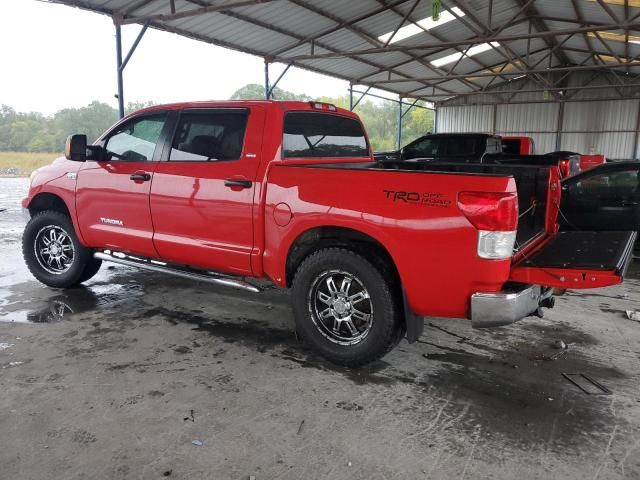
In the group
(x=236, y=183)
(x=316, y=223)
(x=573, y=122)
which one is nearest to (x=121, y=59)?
(x=236, y=183)

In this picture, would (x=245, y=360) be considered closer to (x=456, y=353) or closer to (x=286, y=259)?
(x=286, y=259)

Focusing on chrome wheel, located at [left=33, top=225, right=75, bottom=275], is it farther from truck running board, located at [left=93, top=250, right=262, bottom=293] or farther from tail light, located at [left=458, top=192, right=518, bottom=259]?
tail light, located at [left=458, top=192, right=518, bottom=259]

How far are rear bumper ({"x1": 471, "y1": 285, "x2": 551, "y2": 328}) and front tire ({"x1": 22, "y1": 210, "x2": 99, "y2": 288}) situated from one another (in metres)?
4.07

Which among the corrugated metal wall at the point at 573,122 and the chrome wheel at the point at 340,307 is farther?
the corrugated metal wall at the point at 573,122

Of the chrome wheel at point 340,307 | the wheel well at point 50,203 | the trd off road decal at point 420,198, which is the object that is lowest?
the chrome wheel at point 340,307

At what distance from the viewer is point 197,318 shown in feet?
14.7

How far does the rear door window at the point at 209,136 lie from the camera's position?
3.90 meters

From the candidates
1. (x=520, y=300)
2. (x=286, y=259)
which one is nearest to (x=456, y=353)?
(x=520, y=300)

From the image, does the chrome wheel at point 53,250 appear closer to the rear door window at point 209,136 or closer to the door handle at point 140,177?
the door handle at point 140,177

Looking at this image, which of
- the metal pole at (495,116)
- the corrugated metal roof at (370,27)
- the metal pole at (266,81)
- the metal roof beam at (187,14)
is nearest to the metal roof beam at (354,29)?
the corrugated metal roof at (370,27)

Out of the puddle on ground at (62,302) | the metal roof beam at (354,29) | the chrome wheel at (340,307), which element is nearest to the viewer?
the chrome wheel at (340,307)

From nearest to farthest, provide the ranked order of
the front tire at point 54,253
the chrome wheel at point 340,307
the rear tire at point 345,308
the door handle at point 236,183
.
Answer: the rear tire at point 345,308 → the chrome wheel at point 340,307 → the door handle at point 236,183 → the front tire at point 54,253

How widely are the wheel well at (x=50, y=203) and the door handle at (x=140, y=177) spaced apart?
1.25 m

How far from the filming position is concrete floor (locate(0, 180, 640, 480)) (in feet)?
8.00
